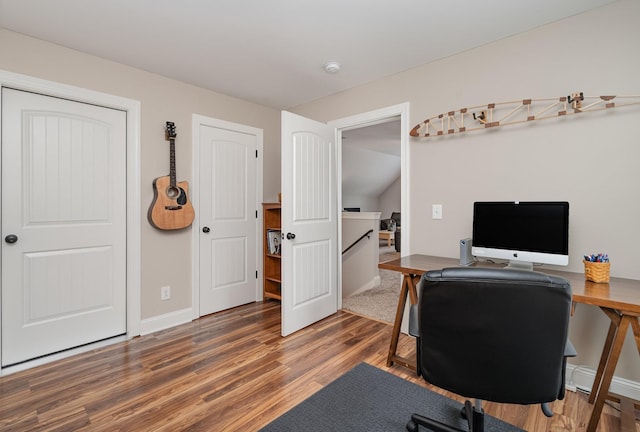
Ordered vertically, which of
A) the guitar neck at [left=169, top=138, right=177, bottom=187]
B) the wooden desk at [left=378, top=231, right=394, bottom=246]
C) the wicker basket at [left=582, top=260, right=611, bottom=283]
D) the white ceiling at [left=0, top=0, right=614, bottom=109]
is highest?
the white ceiling at [left=0, top=0, right=614, bottom=109]

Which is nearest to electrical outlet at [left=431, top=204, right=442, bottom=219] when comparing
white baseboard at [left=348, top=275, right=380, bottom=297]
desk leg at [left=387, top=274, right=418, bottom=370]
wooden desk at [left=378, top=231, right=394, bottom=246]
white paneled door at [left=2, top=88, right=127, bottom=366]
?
desk leg at [left=387, top=274, right=418, bottom=370]

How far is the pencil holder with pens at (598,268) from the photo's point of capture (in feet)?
5.50

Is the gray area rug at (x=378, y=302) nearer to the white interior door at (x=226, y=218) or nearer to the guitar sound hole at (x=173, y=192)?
the white interior door at (x=226, y=218)

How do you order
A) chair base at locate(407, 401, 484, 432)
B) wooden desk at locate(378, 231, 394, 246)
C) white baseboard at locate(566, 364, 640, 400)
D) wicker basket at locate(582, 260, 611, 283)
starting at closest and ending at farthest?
chair base at locate(407, 401, 484, 432)
wicker basket at locate(582, 260, 611, 283)
white baseboard at locate(566, 364, 640, 400)
wooden desk at locate(378, 231, 394, 246)

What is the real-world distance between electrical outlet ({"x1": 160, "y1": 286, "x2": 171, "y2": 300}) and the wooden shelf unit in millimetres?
1108

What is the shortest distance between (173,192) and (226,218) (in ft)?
2.11

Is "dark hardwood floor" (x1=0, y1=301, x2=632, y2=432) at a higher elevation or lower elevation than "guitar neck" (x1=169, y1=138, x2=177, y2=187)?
lower

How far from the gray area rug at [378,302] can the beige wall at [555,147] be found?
3.06 feet

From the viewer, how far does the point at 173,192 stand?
2.91 metres

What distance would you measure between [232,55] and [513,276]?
2485 millimetres

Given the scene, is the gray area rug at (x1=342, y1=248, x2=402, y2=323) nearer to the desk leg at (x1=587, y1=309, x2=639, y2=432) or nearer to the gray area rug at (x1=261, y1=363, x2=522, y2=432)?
the gray area rug at (x1=261, y1=363, x2=522, y2=432)

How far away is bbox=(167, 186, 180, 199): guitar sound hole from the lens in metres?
2.87

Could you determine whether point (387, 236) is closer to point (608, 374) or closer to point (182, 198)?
point (182, 198)

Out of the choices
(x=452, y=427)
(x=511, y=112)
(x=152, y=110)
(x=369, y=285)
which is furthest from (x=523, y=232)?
(x=152, y=110)
